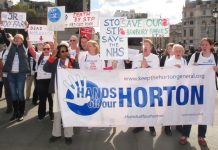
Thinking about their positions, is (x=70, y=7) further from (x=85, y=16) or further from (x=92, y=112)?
(x=92, y=112)

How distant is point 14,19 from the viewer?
33.5 ft

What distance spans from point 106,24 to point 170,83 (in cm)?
179

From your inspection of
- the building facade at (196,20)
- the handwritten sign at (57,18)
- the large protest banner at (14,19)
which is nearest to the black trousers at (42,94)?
the handwritten sign at (57,18)

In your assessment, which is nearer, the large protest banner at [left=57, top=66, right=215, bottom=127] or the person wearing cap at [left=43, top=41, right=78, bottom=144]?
the large protest banner at [left=57, top=66, right=215, bottom=127]

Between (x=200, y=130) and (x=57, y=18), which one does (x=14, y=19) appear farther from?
(x=200, y=130)

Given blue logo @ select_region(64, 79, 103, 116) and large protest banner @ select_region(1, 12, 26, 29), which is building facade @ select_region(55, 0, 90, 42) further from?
blue logo @ select_region(64, 79, 103, 116)

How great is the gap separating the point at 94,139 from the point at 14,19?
513 cm

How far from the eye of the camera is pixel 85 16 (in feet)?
37.9

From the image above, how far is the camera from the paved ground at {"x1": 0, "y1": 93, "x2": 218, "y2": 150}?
20.2 ft

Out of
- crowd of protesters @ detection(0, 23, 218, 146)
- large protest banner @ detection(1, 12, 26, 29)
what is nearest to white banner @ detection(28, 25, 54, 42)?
large protest banner @ detection(1, 12, 26, 29)

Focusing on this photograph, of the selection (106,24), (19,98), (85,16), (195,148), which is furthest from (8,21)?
(195,148)

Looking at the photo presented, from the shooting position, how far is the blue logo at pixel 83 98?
6180 mm

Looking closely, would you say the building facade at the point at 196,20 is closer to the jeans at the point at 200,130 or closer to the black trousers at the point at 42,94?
the black trousers at the point at 42,94

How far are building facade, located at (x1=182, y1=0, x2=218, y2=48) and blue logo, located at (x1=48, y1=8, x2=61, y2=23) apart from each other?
11840 centimetres
